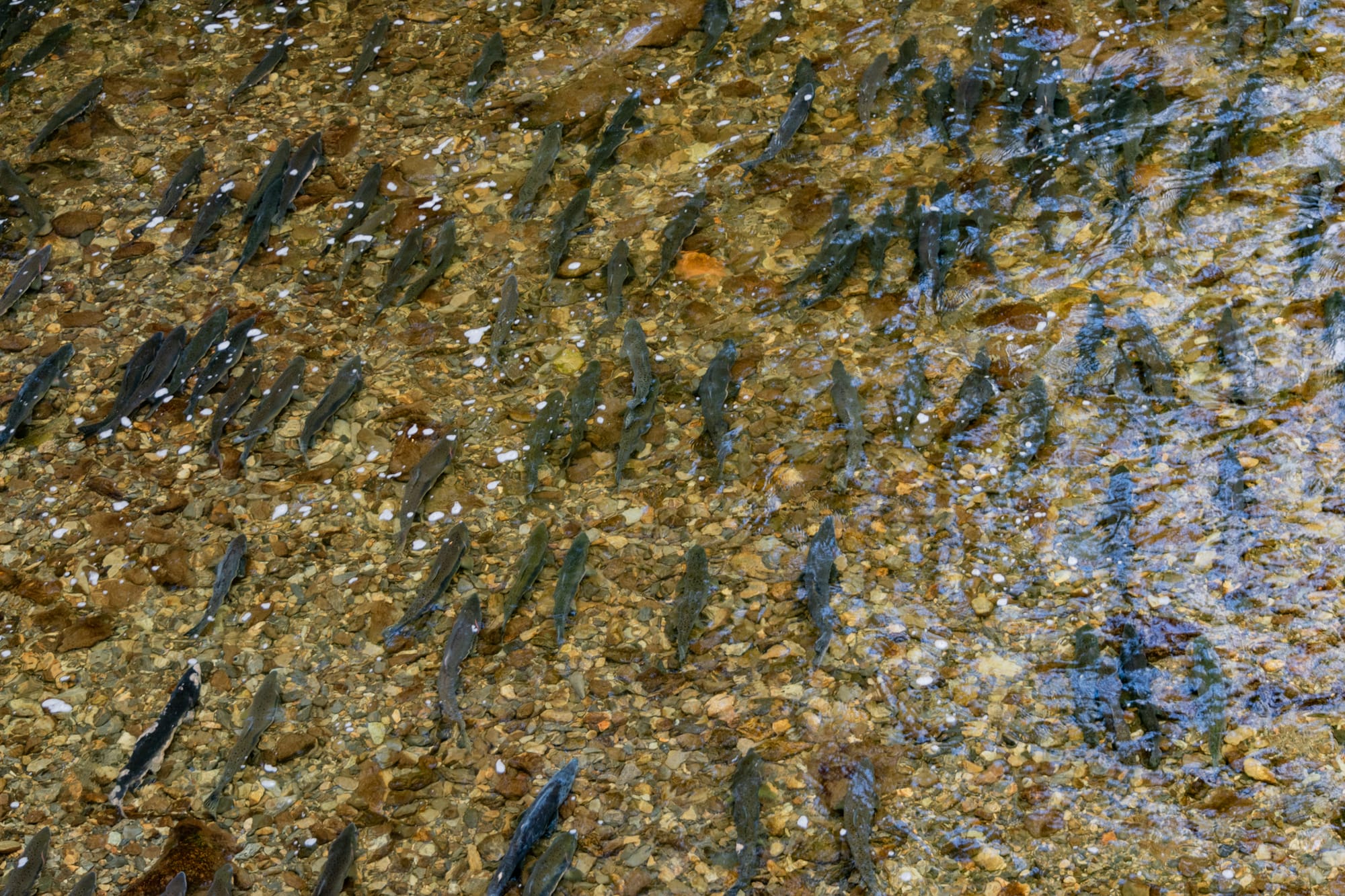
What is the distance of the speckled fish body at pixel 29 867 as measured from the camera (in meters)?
3.42

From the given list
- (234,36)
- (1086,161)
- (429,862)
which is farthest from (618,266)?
(234,36)

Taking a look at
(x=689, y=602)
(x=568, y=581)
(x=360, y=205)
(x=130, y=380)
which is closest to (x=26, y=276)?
(x=130, y=380)

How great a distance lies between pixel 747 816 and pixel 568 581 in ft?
3.36

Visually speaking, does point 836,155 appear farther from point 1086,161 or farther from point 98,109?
point 98,109

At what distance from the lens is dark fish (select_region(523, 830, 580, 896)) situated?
325cm

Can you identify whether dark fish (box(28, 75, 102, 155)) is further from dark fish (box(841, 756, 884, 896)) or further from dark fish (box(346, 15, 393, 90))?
dark fish (box(841, 756, 884, 896))

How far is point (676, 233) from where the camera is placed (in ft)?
16.3

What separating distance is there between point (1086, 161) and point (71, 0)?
232 inches

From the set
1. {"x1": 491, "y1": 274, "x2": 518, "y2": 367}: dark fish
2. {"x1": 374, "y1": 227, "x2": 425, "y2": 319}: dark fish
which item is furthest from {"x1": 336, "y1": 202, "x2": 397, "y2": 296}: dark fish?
{"x1": 491, "y1": 274, "x2": 518, "y2": 367}: dark fish

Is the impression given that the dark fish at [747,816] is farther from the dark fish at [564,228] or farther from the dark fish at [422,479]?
the dark fish at [564,228]

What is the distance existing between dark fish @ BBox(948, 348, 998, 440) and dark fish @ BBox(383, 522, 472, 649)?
1.87 metres

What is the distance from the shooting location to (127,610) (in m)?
4.08

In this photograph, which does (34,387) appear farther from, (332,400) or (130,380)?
(332,400)

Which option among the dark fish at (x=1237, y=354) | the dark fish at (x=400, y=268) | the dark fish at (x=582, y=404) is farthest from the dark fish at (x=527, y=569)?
the dark fish at (x=1237, y=354)
